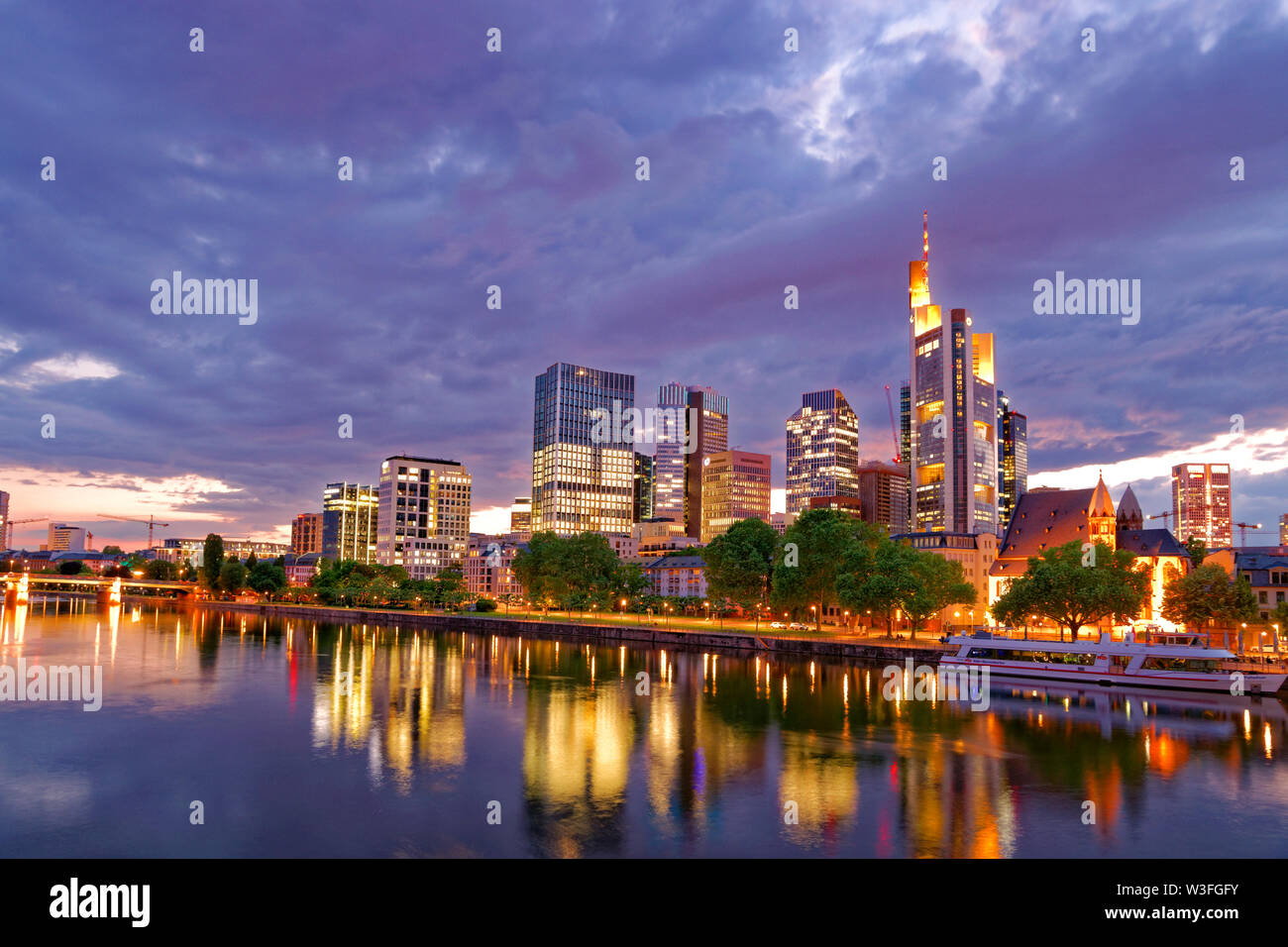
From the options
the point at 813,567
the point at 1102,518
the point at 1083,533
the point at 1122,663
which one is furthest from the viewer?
the point at 1083,533

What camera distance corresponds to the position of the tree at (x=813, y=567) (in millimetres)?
126438

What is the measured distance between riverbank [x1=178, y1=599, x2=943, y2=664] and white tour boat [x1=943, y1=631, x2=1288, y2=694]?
9457mm

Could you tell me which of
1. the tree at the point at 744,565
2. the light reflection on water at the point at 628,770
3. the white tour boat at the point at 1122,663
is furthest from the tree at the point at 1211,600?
the tree at the point at 744,565

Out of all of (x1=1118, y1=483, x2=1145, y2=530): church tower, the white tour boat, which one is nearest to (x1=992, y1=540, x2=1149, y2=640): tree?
the white tour boat

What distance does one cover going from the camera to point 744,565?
5448 inches

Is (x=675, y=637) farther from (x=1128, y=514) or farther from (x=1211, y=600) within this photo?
(x=1128, y=514)

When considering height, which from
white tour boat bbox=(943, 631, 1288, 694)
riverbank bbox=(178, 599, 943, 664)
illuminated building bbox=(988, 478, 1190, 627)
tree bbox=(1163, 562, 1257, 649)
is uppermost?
illuminated building bbox=(988, 478, 1190, 627)

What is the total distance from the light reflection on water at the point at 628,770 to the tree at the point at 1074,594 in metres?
20.7

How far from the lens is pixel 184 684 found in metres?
75.9

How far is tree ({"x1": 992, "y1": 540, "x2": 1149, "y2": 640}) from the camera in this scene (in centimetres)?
9688

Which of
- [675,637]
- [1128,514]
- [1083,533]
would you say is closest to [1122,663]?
[675,637]

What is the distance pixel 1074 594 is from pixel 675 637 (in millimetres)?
58562

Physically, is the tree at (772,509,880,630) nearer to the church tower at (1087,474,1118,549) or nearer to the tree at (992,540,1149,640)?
the tree at (992,540,1149,640)
